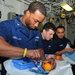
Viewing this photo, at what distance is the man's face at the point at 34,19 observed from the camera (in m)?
1.61

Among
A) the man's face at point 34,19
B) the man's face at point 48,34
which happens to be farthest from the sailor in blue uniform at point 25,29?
the man's face at point 48,34

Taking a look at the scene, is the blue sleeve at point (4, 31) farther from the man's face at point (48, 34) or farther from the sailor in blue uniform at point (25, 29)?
the man's face at point (48, 34)

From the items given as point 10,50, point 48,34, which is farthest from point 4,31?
point 48,34

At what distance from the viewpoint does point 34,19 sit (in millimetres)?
1620

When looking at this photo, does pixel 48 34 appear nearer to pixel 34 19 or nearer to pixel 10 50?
pixel 34 19

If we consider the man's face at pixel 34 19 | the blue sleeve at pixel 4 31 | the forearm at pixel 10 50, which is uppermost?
the man's face at pixel 34 19

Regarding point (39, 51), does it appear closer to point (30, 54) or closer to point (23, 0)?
point (30, 54)

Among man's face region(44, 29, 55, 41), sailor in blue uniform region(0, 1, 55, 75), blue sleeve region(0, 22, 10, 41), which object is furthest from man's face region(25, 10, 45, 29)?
man's face region(44, 29, 55, 41)

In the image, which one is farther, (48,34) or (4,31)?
(48,34)

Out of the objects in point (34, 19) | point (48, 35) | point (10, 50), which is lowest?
point (48, 35)

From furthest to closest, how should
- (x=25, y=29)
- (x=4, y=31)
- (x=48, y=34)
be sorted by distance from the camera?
1. (x=48, y=34)
2. (x=25, y=29)
3. (x=4, y=31)

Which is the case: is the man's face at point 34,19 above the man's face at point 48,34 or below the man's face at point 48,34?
above

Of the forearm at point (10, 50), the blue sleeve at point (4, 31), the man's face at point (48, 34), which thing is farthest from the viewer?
the man's face at point (48, 34)

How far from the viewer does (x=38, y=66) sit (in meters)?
1.61
